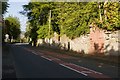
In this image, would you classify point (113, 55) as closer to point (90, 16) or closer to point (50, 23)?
point (90, 16)

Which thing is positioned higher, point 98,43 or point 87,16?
point 87,16

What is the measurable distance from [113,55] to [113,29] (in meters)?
3.55

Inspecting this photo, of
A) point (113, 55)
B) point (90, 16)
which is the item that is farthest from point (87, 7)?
point (113, 55)

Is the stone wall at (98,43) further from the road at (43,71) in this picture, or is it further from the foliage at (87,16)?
the road at (43,71)

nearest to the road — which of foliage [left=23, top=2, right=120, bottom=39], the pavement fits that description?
the pavement

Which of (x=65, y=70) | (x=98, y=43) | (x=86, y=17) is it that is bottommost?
(x=65, y=70)

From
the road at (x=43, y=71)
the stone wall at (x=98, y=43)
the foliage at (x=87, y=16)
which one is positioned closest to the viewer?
the road at (x=43, y=71)

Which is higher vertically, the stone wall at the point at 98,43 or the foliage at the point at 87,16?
the foliage at the point at 87,16

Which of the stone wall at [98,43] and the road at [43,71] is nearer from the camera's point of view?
the road at [43,71]

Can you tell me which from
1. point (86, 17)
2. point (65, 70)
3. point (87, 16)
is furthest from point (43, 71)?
point (86, 17)

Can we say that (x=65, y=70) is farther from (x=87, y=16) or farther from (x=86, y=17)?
(x=86, y=17)

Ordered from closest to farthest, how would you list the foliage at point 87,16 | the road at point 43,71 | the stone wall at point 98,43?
the road at point 43,71
the stone wall at point 98,43
the foliage at point 87,16

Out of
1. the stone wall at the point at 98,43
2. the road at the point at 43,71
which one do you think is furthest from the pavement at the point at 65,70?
the stone wall at the point at 98,43

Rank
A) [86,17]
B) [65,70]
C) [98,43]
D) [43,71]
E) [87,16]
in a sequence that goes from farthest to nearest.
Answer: [86,17] < [87,16] < [98,43] < [65,70] < [43,71]
